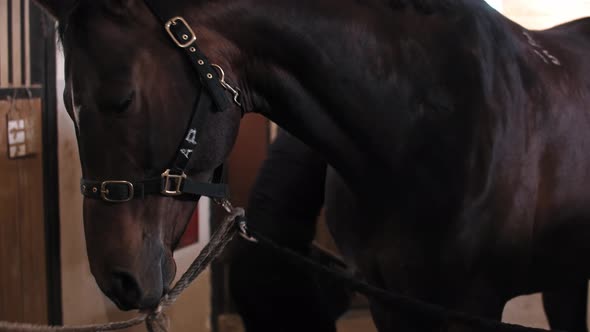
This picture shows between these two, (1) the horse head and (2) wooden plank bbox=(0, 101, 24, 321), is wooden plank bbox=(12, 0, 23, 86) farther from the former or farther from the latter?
(1) the horse head

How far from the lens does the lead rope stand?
130 centimetres

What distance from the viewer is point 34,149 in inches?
85.5

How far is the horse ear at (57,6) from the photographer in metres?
1.24

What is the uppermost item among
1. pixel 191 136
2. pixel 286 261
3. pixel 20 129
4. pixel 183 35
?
pixel 183 35

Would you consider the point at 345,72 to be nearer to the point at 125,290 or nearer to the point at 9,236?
the point at 125,290

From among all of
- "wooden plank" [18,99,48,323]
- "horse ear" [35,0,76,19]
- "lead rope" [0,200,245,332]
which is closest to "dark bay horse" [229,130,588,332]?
"lead rope" [0,200,245,332]

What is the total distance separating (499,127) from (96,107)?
0.72 metres

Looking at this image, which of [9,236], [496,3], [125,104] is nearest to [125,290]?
[125,104]

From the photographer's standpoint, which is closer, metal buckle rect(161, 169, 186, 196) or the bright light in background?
metal buckle rect(161, 169, 186, 196)

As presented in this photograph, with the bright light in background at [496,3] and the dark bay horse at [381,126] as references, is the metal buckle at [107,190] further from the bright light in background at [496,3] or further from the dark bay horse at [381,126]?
the bright light in background at [496,3]

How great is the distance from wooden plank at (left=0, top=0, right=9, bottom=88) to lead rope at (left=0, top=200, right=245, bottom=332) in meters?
0.87

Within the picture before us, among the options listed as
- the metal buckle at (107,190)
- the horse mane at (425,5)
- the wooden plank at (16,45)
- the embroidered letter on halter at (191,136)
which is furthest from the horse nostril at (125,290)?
the wooden plank at (16,45)

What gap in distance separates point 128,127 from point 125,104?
36 millimetres

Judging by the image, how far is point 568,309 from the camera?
215 centimetres
